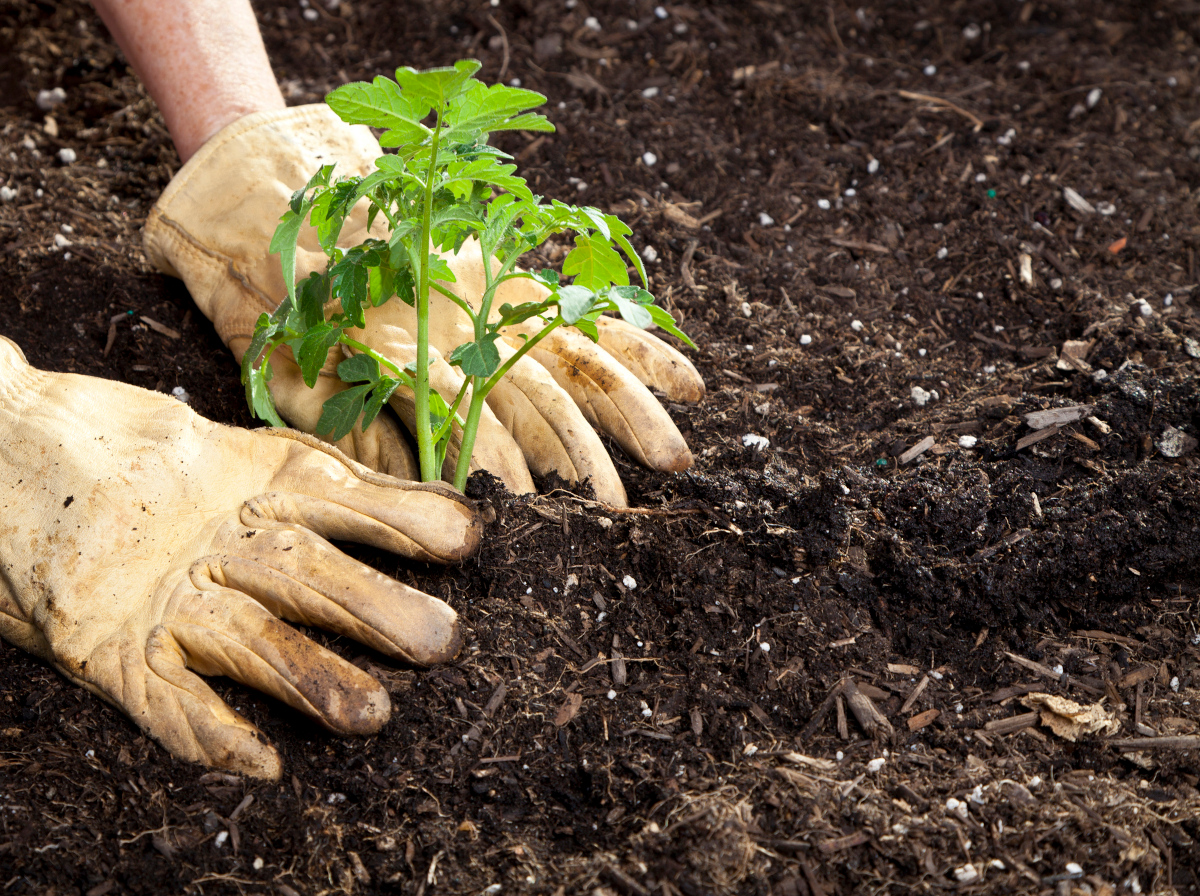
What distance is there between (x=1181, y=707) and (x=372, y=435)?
6.65ft

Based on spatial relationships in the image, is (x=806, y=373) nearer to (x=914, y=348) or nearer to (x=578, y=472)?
(x=914, y=348)

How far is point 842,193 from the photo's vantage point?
11.4 feet

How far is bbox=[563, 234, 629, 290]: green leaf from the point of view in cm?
195

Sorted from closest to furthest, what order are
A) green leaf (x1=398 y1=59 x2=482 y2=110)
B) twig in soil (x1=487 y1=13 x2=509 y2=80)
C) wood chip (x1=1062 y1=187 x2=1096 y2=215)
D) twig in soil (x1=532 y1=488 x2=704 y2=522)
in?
green leaf (x1=398 y1=59 x2=482 y2=110) → twig in soil (x1=532 y1=488 x2=704 y2=522) → wood chip (x1=1062 y1=187 x2=1096 y2=215) → twig in soil (x1=487 y1=13 x2=509 y2=80)

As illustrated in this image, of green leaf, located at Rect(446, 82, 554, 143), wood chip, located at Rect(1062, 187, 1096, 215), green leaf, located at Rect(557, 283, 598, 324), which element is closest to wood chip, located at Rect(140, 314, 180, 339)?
green leaf, located at Rect(446, 82, 554, 143)

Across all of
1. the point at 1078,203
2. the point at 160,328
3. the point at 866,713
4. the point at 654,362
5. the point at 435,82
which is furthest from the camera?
the point at 1078,203

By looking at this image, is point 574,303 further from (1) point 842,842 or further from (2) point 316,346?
(1) point 842,842

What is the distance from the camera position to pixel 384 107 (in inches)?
68.0

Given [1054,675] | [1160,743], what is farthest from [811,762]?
[1160,743]

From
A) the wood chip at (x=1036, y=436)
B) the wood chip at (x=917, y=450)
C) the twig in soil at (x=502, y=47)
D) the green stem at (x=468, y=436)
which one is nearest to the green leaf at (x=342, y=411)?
the green stem at (x=468, y=436)

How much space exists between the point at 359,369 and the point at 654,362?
2.99 feet

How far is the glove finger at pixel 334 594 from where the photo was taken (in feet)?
6.35

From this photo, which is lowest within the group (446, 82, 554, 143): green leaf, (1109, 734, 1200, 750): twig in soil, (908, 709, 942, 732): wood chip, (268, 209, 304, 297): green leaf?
(1109, 734, 1200, 750): twig in soil

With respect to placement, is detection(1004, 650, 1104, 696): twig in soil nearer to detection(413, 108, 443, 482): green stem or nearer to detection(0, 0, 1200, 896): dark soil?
detection(0, 0, 1200, 896): dark soil
